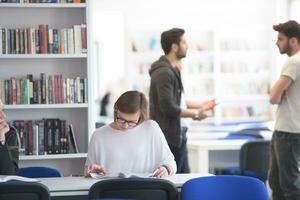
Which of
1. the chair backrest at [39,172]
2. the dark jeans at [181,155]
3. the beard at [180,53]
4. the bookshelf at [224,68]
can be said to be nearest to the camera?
the chair backrest at [39,172]

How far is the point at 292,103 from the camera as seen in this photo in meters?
4.93

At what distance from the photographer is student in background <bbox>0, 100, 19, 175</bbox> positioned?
393 cm

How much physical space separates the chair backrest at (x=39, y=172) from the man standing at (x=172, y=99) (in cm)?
126

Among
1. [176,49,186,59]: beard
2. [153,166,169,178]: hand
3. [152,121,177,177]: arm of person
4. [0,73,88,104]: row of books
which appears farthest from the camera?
[176,49,186,59]: beard

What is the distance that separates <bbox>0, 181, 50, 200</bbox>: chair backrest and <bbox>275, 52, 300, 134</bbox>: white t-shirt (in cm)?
235

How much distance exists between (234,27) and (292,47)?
4.77 metres

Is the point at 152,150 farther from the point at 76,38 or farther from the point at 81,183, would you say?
the point at 76,38

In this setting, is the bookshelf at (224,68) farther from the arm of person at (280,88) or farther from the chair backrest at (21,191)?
the chair backrest at (21,191)

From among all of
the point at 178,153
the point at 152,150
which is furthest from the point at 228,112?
the point at 152,150

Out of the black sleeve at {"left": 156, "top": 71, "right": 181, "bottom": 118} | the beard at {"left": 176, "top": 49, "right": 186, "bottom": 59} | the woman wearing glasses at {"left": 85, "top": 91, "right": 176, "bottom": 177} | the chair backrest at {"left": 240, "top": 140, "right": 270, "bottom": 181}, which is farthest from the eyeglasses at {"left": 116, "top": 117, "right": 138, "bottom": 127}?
the chair backrest at {"left": 240, "top": 140, "right": 270, "bottom": 181}

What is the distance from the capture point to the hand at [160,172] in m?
3.74

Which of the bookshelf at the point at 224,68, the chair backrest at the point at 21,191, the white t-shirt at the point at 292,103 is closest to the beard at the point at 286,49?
the white t-shirt at the point at 292,103

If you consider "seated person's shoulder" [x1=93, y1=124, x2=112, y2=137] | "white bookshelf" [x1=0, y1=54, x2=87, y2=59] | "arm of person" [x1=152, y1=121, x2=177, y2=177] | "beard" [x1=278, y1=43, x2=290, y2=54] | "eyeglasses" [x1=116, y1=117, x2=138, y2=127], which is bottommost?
"arm of person" [x1=152, y1=121, x2=177, y2=177]

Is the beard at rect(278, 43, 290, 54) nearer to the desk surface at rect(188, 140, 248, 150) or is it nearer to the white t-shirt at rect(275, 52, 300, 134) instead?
the white t-shirt at rect(275, 52, 300, 134)
